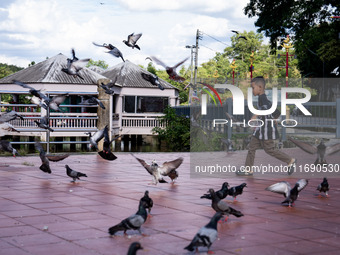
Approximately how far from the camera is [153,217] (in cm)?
714

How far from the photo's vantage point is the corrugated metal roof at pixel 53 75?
114ft

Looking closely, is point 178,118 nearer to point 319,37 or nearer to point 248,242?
point 319,37

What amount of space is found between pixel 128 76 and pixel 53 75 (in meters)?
8.17

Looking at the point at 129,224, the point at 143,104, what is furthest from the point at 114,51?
the point at 143,104

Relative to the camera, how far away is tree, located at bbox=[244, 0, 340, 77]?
31.2 metres

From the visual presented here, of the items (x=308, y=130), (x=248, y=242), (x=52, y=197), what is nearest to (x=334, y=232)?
(x=248, y=242)

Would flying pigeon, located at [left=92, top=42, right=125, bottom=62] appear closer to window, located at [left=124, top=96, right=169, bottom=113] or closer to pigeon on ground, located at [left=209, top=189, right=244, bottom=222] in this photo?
pigeon on ground, located at [left=209, top=189, right=244, bottom=222]

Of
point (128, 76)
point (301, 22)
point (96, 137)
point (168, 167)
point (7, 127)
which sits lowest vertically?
point (168, 167)

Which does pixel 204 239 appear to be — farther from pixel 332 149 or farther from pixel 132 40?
pixel 332 149

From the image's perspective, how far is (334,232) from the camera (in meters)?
6.39

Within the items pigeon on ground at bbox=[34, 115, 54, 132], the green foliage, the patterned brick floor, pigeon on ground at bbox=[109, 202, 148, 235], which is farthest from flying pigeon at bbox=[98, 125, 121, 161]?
the green foliage

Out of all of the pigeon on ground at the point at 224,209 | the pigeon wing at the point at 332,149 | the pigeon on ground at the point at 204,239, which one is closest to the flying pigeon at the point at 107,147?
the pigeon wing at the point at 332,149

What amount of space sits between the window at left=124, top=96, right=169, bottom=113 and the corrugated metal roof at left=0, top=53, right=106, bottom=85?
5.50 m

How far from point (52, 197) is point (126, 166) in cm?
542
